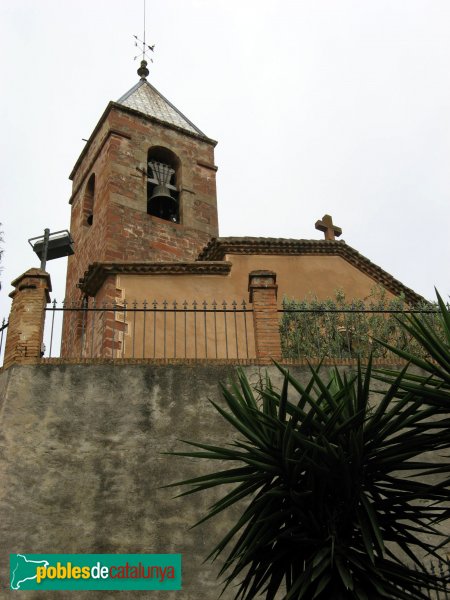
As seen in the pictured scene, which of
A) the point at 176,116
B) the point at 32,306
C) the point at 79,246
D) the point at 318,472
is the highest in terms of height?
the point at 176,116

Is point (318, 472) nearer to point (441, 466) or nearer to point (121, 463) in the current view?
point (441, 466)

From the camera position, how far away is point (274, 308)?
10062 millimetres

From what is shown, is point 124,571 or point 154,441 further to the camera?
point 154,441

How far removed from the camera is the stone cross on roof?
1567 cm

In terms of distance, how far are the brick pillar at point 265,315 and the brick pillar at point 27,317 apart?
2.81 metres

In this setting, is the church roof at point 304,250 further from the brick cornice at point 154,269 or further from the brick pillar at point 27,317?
the brick pillar at point 27,317

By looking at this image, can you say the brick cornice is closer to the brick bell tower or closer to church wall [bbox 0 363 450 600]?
the brick bell tower

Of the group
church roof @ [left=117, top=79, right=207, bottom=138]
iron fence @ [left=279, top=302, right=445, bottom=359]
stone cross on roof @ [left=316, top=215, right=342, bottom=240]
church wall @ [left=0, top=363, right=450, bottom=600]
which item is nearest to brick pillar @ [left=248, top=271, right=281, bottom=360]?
church wall @ [left=0, top=363, right=450, bottom=600]

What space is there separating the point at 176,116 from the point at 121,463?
1449 centimetres

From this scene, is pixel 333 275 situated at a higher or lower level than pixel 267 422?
higher

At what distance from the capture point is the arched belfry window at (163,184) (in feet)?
60.1

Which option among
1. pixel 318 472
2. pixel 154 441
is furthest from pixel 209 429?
pixel 318 472

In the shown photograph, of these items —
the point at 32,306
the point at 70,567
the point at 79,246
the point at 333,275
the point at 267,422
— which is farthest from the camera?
the point at 79,246

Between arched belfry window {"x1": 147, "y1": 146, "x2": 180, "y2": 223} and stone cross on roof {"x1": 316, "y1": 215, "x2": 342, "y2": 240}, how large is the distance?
4.17 meters
